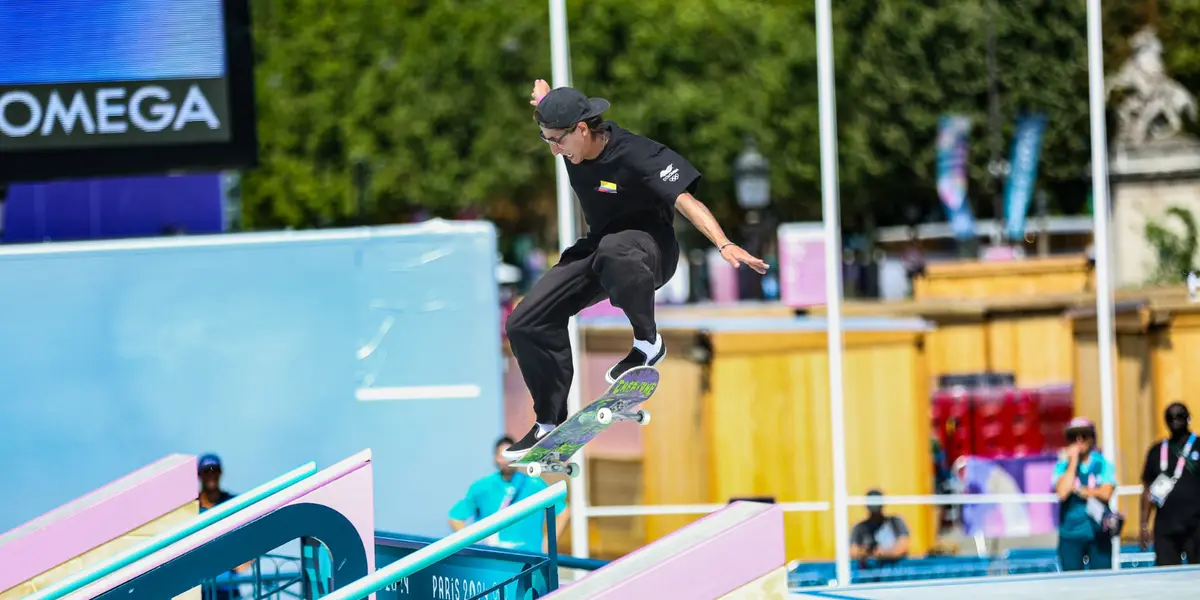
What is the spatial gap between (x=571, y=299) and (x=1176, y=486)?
4654 millimetres

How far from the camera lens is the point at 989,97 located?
42656mm

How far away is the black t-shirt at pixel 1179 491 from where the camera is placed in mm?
10531

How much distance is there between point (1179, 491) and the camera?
415 inches

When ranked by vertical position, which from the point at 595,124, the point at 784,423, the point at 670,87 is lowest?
the point at 784,423

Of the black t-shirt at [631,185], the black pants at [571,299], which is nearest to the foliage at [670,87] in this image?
the black pants at [571,299]

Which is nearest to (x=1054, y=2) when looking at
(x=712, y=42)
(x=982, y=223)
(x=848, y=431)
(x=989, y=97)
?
(x=989, y=97)

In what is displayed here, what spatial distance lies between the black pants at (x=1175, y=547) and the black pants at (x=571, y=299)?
449 centimetres

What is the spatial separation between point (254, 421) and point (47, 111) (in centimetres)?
270

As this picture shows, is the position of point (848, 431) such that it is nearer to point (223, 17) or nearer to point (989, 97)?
point (223, 17)

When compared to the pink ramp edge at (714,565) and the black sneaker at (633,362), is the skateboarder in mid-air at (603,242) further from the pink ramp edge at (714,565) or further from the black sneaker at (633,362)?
the pink ramp edge at (714,565)

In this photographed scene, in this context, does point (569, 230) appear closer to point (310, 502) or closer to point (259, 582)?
point (259, 582)

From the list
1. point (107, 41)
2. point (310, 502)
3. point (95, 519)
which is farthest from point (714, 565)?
point (107, 41)

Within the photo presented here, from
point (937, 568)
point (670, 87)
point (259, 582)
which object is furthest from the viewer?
point (670, 87)

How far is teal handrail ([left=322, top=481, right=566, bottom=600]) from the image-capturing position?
21.7 feet
